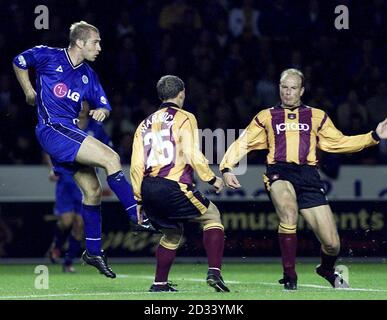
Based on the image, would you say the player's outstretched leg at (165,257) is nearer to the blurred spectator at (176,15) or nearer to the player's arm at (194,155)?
the player's arm at (194,155)

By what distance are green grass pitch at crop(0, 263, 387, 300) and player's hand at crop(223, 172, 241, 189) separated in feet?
2.87

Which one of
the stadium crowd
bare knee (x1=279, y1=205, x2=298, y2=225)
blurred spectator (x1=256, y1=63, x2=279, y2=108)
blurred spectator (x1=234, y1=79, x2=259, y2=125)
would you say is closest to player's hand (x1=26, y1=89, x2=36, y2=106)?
bare knee (x1=279, y1=205, x2=298, y2=225)

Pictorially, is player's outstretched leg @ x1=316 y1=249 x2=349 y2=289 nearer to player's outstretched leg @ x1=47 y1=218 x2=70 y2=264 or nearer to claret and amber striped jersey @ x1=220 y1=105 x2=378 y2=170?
claret and amber striped jersey @ x1=220 y1=105 x2=378 y2=170

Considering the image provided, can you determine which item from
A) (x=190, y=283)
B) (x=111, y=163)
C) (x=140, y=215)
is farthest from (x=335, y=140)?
(x=190, y=283)

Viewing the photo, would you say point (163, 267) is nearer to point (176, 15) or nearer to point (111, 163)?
point (111, 163)

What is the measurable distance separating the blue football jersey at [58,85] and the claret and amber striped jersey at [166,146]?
2.94ft

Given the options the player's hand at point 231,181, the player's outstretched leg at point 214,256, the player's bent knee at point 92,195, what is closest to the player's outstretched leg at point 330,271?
the player's hand at point 231,181

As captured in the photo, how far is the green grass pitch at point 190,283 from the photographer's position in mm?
10266

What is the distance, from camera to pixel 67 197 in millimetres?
14914

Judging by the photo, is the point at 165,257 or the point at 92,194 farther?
the point at 92,194

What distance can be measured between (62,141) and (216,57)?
7.65m

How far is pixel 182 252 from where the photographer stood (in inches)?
635

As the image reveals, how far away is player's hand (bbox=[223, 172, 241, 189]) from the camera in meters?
10.7
